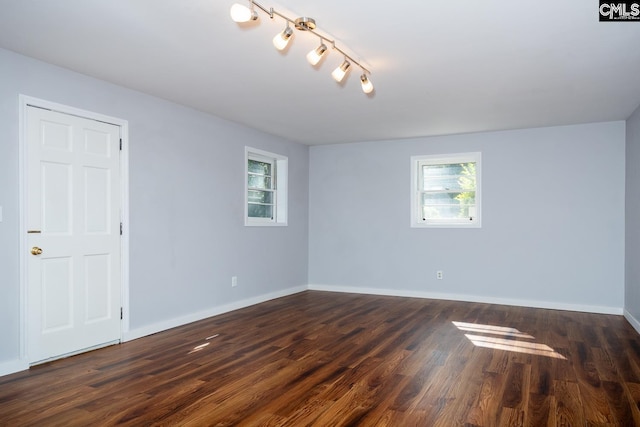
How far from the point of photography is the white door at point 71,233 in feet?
11.2

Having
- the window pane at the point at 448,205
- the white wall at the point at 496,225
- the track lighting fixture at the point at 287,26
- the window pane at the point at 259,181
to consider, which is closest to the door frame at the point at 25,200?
the track lighting fixture at the point at 287,26

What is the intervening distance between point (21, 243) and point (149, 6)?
2.06 meters

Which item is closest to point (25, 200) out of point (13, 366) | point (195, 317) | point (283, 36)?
point (13, 366)

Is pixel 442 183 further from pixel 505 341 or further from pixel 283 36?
pixel 283 36

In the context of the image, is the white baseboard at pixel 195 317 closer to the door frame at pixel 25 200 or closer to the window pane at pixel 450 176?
the door frame at pixel 25 200

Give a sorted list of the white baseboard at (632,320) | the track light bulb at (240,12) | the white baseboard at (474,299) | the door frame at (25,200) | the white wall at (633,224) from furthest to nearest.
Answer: the white baseboard at (474,299) → the white wall at (633,224) → the white baseboard at (632,320) → the door frame at (25,200) → the track light bulb at (240,12)

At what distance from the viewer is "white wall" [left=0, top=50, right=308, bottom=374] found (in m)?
3.25

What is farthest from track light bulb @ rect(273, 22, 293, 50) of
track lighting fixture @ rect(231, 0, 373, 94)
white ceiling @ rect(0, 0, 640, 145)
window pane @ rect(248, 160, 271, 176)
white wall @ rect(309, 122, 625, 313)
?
white wall @ rect(309, 122, 625, 313)

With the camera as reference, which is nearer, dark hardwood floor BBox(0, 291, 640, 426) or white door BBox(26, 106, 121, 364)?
dark hardwood floor BBox(0, 291, 640, 426)

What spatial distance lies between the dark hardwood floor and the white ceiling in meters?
2.38

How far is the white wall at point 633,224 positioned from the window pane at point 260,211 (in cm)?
459

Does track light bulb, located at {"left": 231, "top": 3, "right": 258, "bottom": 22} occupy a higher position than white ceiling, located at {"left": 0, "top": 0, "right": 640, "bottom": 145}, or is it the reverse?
white ceiling, located at {"left": 0, "top": 0, "right": 640, "bottom": 145}

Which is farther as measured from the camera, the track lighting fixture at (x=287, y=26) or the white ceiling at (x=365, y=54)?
the white ceiling at (x=365, y=54)

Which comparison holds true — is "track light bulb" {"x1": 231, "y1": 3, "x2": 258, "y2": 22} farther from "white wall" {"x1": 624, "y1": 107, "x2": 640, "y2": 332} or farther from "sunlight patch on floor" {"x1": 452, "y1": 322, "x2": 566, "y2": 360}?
"white wall" {"x1": 624, "y1": 107, "x2": 640, "y2": 332}
